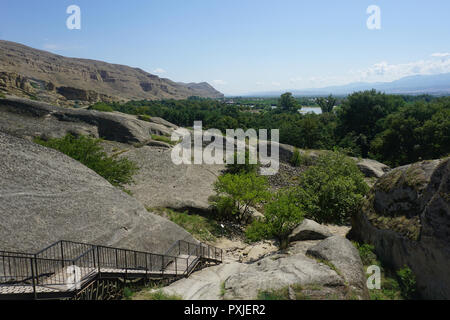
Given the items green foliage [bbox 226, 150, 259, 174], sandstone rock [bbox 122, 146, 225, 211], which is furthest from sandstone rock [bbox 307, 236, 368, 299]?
green foliage [bbox 226, 150, 259, 174]

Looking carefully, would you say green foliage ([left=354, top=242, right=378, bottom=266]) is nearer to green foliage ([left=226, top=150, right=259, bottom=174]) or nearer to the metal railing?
the metal railing

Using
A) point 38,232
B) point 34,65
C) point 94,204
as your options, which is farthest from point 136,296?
point 34,65

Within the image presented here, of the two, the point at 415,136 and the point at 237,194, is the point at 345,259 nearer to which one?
the point at 237,194

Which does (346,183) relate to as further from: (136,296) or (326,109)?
(326,109)

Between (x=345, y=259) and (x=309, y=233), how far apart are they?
4.57 meters

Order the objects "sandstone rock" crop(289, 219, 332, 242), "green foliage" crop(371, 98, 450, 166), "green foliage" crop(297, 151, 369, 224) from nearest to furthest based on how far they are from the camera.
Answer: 1. "sandstone rock" crop(289, 219, 332, 242)
2. "green foliage" crop(297, 151, 369, 224)
3. "green foliage" crop(371, 98, 450, 166)

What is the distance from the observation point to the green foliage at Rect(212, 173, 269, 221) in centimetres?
1989

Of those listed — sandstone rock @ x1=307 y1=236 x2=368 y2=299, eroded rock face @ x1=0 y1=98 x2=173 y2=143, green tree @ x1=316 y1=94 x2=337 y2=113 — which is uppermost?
green tree @ x1=316 y1=94 x2=337 y2=113

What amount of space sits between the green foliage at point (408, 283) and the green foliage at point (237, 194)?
1099 centimetres

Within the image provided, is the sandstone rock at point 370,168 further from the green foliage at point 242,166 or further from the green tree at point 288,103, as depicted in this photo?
the green tree at point 288,103

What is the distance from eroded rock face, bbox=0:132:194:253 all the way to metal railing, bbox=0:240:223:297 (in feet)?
1.67

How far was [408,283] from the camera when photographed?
29.9 feet

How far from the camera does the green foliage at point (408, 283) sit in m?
8.95

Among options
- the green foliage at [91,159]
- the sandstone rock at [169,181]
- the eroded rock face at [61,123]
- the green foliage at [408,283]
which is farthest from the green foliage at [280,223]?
the eroded rock face at [61,123]
